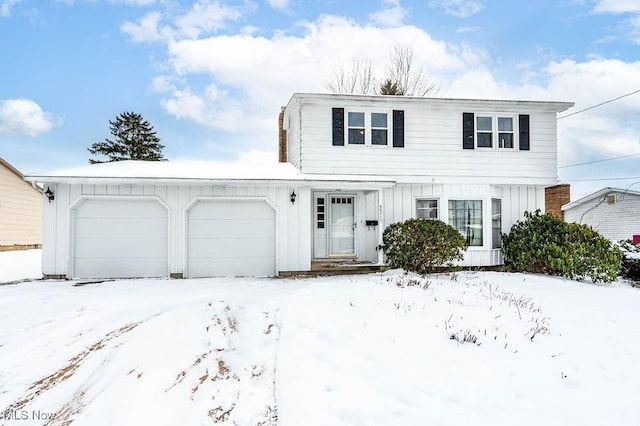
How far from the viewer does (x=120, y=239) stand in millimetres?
10656

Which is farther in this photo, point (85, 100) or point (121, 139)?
point (121, 139)

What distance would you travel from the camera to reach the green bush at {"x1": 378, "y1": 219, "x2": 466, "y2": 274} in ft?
34.4

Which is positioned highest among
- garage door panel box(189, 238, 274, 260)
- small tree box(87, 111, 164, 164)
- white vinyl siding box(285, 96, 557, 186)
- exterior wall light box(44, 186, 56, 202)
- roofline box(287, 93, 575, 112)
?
small tree box(87, 111, 164, 164)

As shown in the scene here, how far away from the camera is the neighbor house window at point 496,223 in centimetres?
1259

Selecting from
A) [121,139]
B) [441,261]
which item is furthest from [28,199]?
[441,261]

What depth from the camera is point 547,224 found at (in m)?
11.4

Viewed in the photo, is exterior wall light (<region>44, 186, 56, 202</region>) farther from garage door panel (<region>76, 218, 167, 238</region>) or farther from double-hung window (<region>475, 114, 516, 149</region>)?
double-hung window (<region>475, 114, 516, 149</region>)

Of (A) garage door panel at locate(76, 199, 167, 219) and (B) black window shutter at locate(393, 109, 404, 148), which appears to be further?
(B) black window shutter at locate(393, 109, 404, 148)

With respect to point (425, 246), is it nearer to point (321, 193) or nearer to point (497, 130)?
point (321, 193)

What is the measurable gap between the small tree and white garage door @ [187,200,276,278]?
2370 centimetres

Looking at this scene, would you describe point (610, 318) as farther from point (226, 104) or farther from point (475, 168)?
point (226, 104)

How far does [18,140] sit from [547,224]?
22.7 metres

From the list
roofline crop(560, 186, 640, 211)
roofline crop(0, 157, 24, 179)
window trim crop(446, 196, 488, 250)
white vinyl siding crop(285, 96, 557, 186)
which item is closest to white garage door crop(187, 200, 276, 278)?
white vinyl siding crop(285, 96, 557, 186)

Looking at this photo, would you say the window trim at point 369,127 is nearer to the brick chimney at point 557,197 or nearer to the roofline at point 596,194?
the brick chimney at point 557,197
